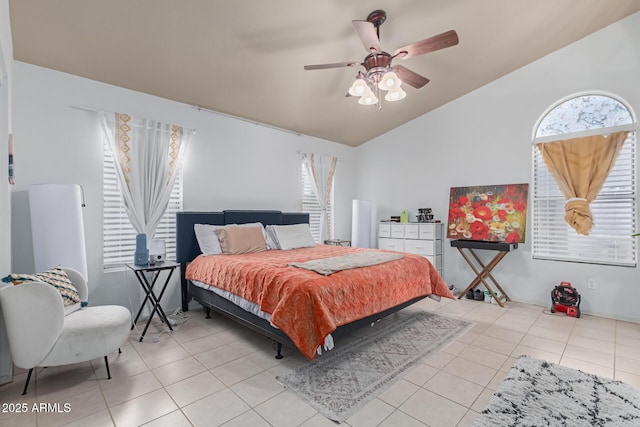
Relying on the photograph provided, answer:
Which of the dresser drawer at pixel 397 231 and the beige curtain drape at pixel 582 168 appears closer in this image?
the beige curtain drape at pixel 582 168

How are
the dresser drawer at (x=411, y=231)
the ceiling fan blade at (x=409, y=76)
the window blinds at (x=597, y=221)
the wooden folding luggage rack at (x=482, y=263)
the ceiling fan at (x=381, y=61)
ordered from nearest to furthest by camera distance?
the ceiling fan at (x=381, y=61)
the ceiling fan blade at (x=409, y=76)
the window blinds at (x=597, y=221)
the wooden folding luggage rack at (x=482, y=263)
the dresser drawer at (x=411, y=231)

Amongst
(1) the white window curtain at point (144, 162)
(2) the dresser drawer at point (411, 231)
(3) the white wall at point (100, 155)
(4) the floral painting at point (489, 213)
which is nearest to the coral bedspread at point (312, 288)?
(1) the white window curtain at point (144, 162)

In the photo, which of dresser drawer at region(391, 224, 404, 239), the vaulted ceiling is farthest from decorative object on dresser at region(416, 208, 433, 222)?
the vaulted ceiling

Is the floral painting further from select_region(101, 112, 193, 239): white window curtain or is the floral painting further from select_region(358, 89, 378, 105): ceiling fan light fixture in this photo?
select_region(101, 112, 193, 239): white window curtain

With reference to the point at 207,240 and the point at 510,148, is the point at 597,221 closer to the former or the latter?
the point at 510,148

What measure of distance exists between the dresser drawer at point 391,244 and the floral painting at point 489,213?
0.84m

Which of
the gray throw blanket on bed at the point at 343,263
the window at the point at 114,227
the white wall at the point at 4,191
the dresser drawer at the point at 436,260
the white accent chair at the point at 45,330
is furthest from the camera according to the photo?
the dresser drawer at the point at 436,260

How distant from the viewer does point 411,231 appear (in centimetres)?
518

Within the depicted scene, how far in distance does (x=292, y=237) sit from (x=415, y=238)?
7.02ft

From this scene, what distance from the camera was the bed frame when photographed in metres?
2.63

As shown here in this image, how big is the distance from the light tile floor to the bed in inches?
12.4

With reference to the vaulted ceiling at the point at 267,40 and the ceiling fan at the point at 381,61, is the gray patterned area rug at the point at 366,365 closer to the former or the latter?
the ceiling fan at the point at 381,61

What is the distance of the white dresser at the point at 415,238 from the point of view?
4.91m

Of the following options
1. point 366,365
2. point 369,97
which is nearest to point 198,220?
point 369,97
